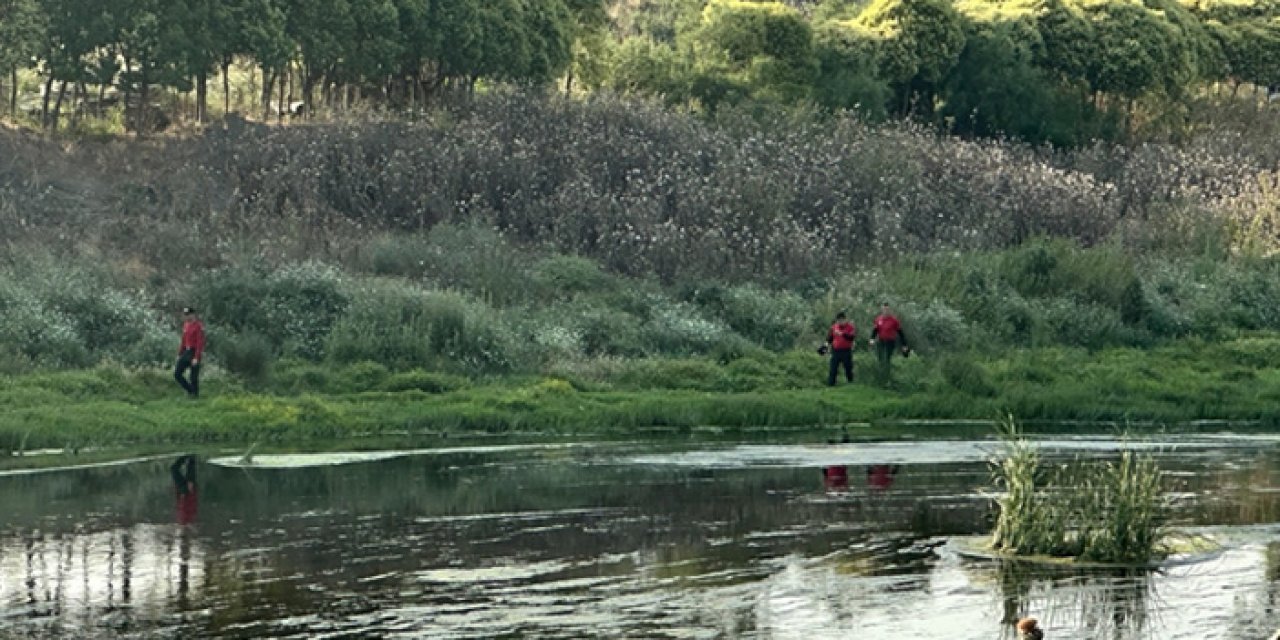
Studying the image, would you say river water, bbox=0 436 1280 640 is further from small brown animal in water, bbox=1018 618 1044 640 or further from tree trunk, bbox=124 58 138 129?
tree trunk, bbox=124 58 138 129

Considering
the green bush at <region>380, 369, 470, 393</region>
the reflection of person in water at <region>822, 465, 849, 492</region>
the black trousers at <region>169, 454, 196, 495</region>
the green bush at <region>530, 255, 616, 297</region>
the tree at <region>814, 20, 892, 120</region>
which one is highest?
the tree at <region>814, 20, 892, 120</region>

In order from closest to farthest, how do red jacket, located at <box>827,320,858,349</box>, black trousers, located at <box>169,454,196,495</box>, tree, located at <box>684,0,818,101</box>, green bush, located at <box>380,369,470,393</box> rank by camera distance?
black trousers, located at <box>169,454,196,495</box> < green bush, located at <box>380,369,470,393</box> < red jacket, located at <box>827,320,858,349</box> < tree, located at <box>684,0,818,101</box>

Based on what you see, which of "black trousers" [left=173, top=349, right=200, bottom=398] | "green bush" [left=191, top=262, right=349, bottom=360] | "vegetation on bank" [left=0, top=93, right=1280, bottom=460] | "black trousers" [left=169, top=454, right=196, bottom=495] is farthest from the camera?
"green bush" [left=191, top=262, right=349, bottom=360]

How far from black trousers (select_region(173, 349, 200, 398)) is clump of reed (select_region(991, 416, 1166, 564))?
57.0 ft

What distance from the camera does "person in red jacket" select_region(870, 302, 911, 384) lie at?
43656 millimetres

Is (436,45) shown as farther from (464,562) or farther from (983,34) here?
(464,562)

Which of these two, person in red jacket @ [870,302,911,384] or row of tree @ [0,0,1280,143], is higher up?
row of tree @ [0,0,1280,143]

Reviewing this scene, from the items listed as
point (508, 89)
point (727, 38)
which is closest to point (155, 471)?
point (508, 89)

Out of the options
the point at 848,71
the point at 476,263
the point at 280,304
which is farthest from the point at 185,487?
the point at 848,71

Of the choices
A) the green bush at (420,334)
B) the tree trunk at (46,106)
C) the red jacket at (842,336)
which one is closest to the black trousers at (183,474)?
the green bush at (420,334)

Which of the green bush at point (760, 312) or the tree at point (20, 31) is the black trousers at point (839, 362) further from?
the tree at point (20, 31)

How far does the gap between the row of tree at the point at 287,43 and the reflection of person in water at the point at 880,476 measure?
27.0 meters

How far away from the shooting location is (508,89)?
6009 centimetres

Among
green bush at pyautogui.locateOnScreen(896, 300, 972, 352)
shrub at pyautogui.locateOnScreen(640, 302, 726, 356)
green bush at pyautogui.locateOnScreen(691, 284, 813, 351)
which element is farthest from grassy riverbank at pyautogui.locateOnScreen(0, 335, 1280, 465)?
green bush at pyautogui.locateOnScreen(691, 284, 813, 351)
